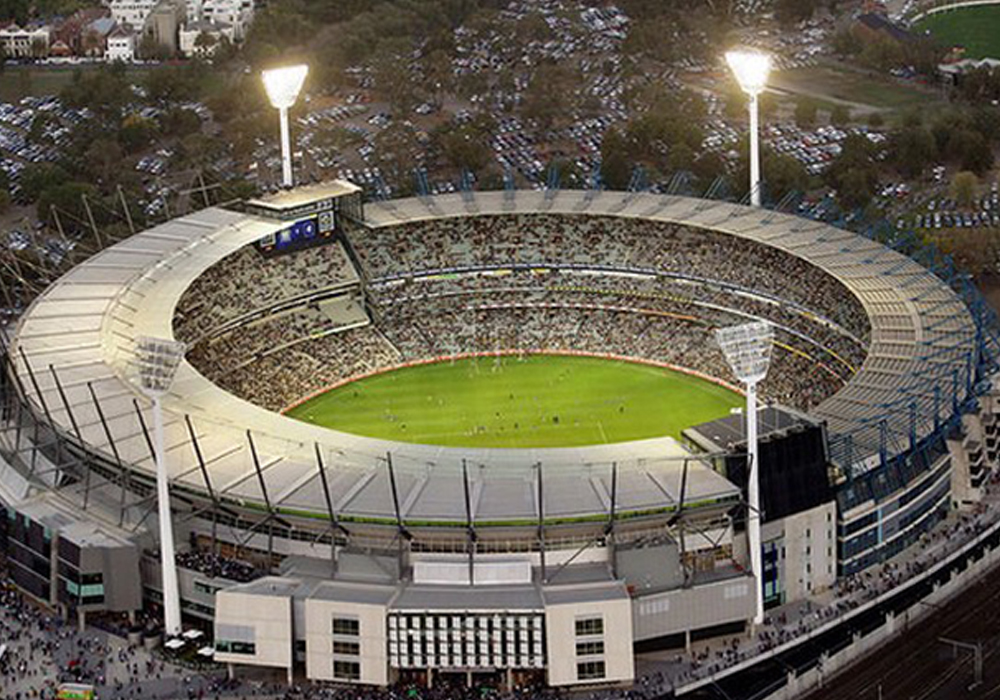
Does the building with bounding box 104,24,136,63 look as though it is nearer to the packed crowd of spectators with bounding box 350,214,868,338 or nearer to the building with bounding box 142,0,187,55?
the building with bounding box 142,0,187,55

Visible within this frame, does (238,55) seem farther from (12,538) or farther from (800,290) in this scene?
(12,538)

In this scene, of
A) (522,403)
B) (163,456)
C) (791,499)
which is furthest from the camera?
(522,403)

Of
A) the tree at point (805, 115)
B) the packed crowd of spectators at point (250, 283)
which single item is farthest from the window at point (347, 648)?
the tree at point (805, 115)

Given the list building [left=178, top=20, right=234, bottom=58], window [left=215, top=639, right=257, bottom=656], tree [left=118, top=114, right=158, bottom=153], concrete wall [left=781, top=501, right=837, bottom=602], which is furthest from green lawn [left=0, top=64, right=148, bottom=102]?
concrete wall [left=781, top=501, right=837, bottom=602]

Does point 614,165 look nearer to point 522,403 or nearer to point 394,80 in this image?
point 394,80

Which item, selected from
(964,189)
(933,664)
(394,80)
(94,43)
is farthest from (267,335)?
(94,43)

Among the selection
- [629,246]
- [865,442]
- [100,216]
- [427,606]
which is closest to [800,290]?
[629,246]
